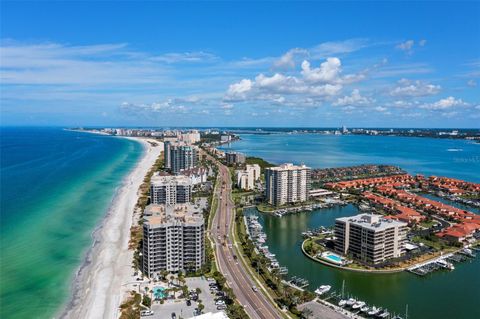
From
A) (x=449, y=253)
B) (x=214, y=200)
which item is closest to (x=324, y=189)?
(x=214, y=200)

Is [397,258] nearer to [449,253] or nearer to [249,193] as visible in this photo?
[449,253]

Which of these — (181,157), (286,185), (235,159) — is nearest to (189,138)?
(235,159)

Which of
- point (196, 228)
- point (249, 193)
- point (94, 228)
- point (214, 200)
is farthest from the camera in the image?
point (249, 193)

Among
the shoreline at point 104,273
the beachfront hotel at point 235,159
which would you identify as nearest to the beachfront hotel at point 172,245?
the shoreline at point 104,273

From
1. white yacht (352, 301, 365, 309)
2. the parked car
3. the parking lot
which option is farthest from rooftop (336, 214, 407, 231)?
the parked car

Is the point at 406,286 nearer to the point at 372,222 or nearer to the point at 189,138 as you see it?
the point at 372,222

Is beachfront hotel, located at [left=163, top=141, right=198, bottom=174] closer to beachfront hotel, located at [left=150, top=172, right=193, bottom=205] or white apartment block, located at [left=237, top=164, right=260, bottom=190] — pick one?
white apartment block, located at [left=237, top=164, right=260, bottom=190]

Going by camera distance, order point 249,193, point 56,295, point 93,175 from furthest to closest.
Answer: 1. point 93,175
2. point 249,193
3. point 56,295
